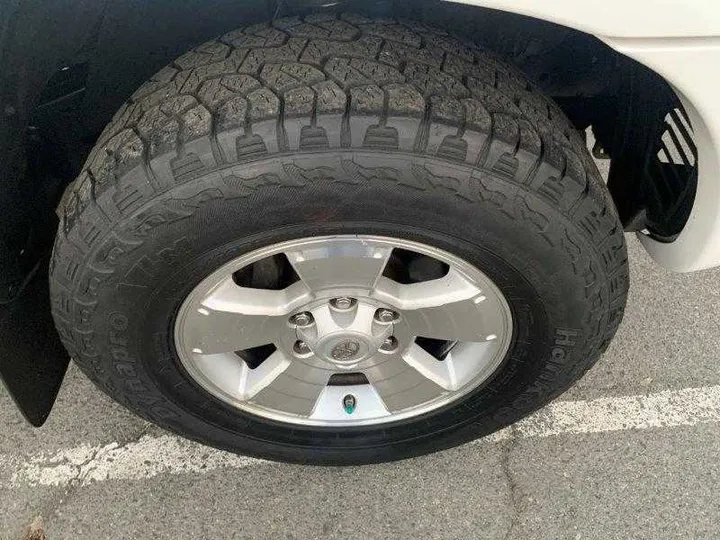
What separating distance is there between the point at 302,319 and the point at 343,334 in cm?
12

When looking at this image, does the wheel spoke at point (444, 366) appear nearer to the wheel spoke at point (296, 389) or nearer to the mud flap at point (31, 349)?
the wheel spoke at point (296, 389)

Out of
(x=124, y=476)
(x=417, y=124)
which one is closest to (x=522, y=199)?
(x=417, y=124)

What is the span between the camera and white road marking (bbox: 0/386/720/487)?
7.21 feet

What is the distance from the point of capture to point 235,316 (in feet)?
5.52

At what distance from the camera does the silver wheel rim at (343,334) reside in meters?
1.58

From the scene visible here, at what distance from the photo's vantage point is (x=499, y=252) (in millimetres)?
1514

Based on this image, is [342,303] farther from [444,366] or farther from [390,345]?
[444,366]

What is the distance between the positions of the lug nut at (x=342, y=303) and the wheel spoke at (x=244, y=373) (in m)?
0.26

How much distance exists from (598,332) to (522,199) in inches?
20.4

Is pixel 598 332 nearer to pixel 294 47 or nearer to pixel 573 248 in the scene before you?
pixel 573 248

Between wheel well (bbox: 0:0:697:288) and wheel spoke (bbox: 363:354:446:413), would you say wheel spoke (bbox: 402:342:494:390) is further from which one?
wheel well (bbox: 0:0:697:288)

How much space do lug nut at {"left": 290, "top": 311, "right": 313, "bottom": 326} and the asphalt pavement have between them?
2.21 feet

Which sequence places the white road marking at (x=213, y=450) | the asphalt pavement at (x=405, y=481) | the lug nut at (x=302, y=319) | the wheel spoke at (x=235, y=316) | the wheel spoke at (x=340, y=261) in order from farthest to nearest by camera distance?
the white road marking at (x=213, y=450)
the asphalt pavement at (x=405, y=481)
the lug nut at (x=302, y=319)
the wheel spoke at (x=235, y=316)
the wheel spoke at (x=340, y=261)

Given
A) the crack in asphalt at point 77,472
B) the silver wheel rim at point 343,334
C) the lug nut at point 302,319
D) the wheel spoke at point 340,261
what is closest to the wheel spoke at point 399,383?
the silver wheel rim at point 343,334
